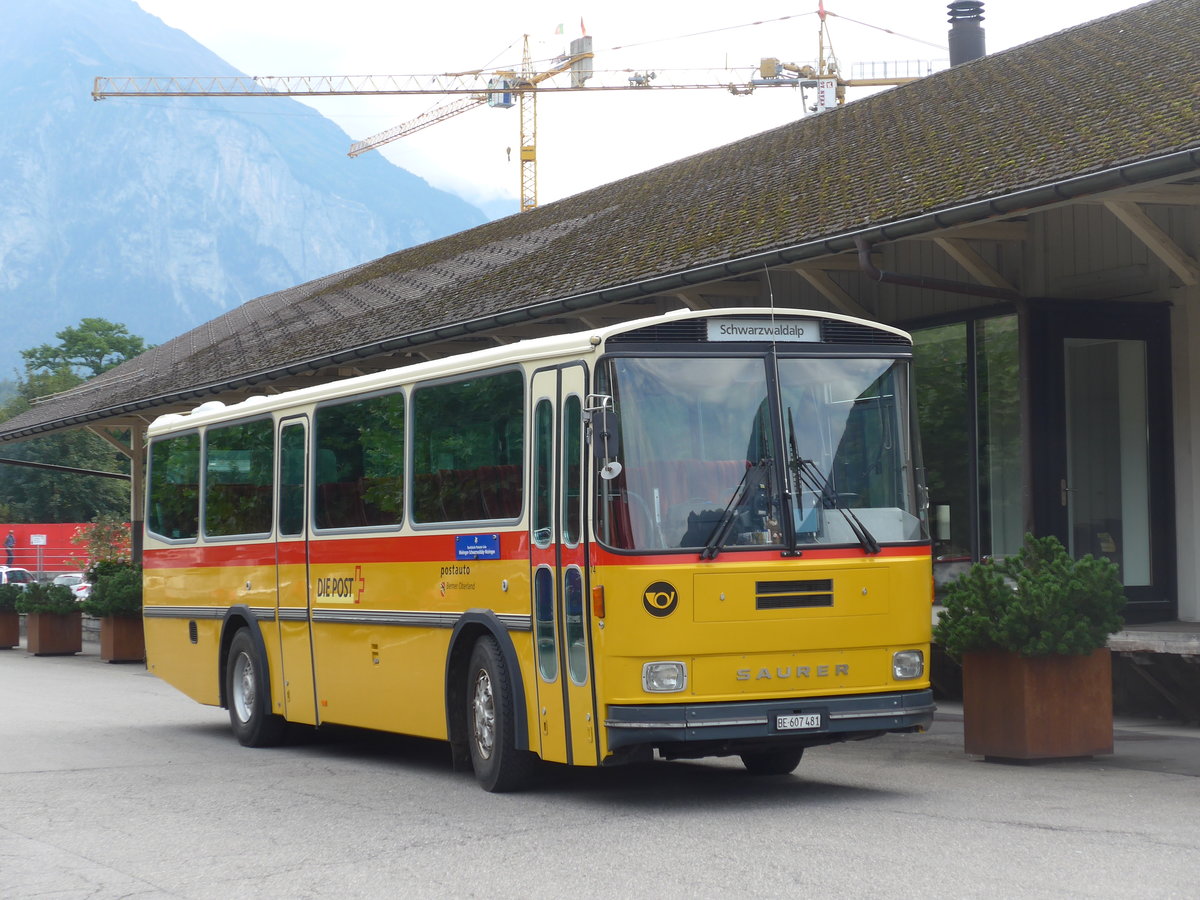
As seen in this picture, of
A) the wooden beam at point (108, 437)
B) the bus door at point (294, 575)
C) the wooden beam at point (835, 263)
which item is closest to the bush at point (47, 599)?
the wooden beam at point (108, 437)

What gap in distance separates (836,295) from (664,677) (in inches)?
379

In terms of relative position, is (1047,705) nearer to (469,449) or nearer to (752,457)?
(752,457)

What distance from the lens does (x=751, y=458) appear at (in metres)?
9.48

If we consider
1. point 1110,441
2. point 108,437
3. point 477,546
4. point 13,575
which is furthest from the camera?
point 13,575

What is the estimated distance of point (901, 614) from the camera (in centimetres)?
971

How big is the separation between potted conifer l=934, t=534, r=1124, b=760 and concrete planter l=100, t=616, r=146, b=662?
19.0 m

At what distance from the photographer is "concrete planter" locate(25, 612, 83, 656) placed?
3005 cm

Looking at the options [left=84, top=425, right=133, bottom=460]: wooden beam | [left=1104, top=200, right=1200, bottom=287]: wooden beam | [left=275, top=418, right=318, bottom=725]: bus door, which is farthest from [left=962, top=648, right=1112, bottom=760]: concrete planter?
[left=84, top=425, right=133, bottom=460]: wooden beam

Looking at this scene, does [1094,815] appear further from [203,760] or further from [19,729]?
[19,729]

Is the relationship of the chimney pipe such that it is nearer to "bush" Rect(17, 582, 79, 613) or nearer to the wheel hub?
the wheel hub

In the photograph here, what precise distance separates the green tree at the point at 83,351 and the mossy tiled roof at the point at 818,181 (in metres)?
82.1

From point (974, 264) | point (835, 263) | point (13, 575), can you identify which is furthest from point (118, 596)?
point (13, 575)

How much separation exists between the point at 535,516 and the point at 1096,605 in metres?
3.97

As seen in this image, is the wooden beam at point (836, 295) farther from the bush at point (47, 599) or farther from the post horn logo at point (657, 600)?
the bush at point (47, 599)
